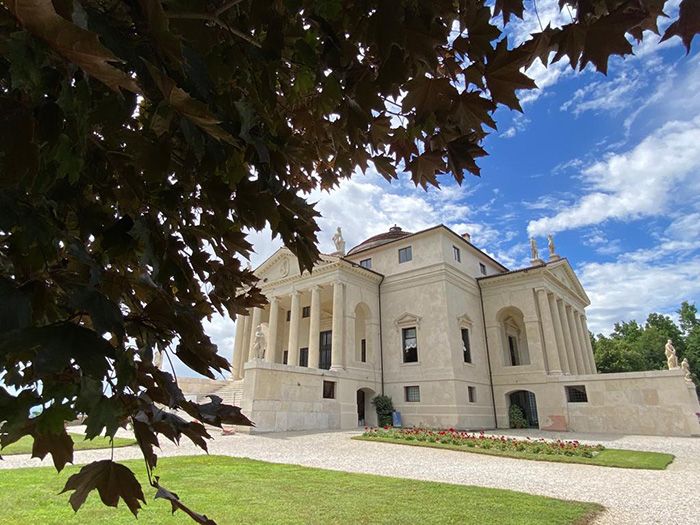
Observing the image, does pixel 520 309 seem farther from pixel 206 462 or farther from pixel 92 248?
pixel 92 248

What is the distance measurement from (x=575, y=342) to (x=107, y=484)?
39.0m

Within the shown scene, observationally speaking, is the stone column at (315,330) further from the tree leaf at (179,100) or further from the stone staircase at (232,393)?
the tree leaf at (179,100)

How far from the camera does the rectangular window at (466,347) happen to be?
29.0m

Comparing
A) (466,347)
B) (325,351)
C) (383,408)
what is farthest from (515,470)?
(325,351)

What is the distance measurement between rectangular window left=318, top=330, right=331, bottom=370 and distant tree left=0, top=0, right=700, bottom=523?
105ft

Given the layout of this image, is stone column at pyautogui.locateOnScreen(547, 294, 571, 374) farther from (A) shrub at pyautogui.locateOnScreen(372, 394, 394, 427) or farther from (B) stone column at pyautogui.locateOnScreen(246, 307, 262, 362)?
(B) stone column at pyautogui.locateOnScreen(246, 307, 262, 362)

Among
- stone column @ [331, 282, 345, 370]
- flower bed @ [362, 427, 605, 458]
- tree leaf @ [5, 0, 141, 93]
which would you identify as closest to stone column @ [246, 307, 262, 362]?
stone column @ [331, 282, 345, 370]

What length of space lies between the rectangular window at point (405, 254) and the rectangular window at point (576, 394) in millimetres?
13346

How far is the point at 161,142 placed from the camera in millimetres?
1319

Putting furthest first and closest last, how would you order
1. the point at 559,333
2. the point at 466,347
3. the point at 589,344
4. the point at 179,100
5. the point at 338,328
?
the point at 589,344 < the point at 559,333 < the point at 466,347 < the point at 338,328 < the point at 179,100

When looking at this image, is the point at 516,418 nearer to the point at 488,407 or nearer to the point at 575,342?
the point at 488,407

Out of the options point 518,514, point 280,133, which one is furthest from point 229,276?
point 518,514

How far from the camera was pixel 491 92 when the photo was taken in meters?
1.70

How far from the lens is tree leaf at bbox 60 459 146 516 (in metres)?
1.56
